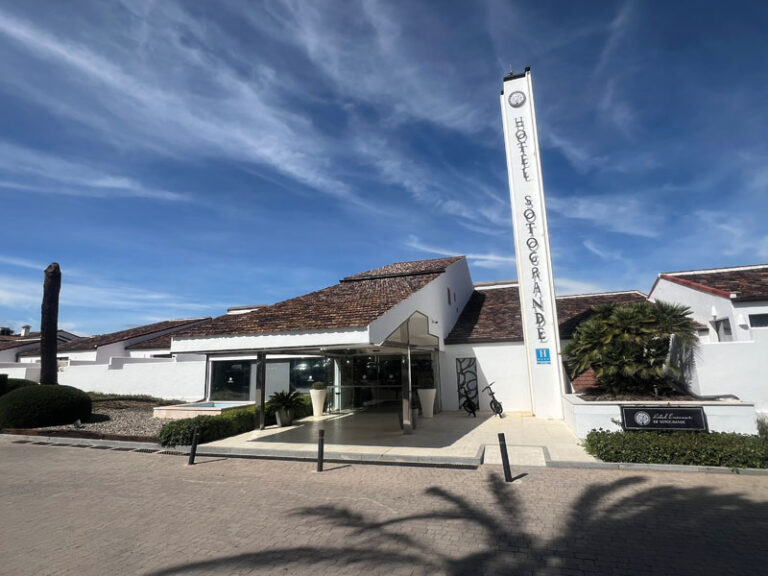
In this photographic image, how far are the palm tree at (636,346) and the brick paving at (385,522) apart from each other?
3544mm

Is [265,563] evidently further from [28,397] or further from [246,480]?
[28,397]

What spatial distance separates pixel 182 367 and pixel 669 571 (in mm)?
23717

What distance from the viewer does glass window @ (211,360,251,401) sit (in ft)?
73.5

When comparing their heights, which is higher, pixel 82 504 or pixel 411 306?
pixel 411 306

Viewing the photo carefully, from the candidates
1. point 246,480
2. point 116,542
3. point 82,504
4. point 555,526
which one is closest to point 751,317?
point 555,526

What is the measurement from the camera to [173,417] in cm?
1683

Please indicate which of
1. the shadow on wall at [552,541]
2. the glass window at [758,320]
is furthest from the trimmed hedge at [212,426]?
the glass window at [758,320]

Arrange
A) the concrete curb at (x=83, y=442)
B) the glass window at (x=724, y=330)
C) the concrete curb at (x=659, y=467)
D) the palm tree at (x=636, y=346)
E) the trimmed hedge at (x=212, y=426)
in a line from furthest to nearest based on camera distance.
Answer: the glass window at (x=724, y=330) < the concrete curb at (x=83, y=442) < the trimmed hedge at (x=212, y=426) < the palm tree at (x=636, y=346) < the concrete curb at (x=659, y=467)

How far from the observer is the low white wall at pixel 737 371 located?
11406 mm

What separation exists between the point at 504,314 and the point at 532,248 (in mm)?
5257

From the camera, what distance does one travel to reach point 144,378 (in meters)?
24.3

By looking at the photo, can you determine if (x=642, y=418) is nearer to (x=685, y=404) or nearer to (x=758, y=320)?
(x=685, y=404)

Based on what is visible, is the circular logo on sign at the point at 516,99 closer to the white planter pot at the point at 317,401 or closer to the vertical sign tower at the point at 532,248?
the vertical sign tower at the point at 532,248

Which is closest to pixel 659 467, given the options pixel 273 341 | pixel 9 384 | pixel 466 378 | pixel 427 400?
pixel 273 341
